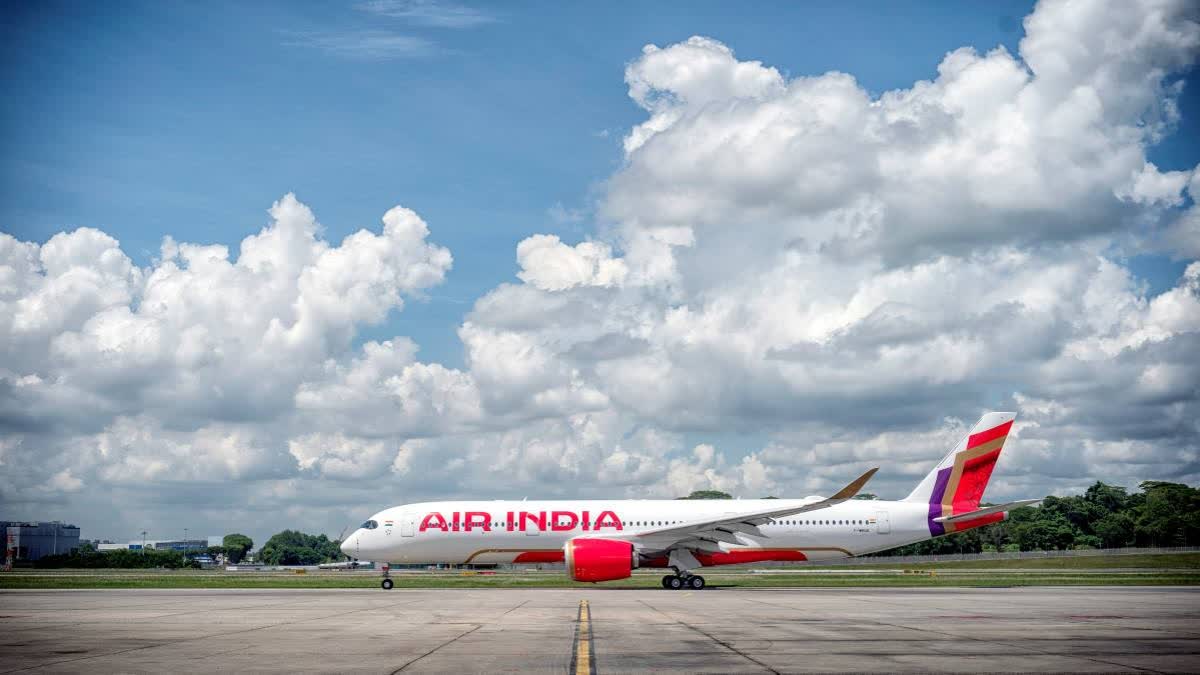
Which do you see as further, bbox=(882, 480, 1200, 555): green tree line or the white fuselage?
bbox=(882, 480, 1200, 555): green tree line

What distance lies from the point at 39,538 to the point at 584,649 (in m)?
161

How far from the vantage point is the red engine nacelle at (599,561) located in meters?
35.7

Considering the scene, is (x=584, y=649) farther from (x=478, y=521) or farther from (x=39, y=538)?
(x=39, y=538)

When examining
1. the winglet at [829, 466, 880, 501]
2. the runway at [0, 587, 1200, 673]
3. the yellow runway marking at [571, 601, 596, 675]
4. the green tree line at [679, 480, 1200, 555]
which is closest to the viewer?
the yellow runway marking at [571, 601, 596, 675]

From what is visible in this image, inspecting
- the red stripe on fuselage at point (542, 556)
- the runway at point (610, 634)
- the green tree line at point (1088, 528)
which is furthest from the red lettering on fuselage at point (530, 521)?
the green tree line at point (1088, 528)

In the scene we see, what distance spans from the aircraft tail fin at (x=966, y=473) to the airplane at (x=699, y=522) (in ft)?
0.14

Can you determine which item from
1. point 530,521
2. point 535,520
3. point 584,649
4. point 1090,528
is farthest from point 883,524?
point 1090,528

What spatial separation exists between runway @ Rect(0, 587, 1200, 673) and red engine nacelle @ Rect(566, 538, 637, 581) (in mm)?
6218

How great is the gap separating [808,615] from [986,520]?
21.0 meters

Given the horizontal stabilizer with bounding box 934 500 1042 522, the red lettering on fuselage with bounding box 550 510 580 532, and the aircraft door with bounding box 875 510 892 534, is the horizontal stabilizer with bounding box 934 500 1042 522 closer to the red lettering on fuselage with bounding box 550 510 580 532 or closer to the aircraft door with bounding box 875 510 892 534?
the aircraft door with bounding box 875 510 892 534

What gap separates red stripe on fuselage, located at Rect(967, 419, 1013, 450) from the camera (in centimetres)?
4162

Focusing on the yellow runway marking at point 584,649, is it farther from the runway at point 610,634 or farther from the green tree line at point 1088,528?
the green tree line at point 1088,528

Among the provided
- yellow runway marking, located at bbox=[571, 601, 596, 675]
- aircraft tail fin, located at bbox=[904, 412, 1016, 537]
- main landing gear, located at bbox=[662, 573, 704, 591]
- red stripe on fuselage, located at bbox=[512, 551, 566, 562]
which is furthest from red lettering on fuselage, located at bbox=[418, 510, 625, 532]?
yellow runway marking, located at bbox=[571, 601, 596, 675]

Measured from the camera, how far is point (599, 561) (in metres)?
35.7
